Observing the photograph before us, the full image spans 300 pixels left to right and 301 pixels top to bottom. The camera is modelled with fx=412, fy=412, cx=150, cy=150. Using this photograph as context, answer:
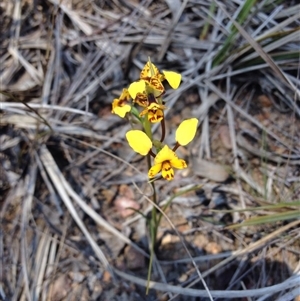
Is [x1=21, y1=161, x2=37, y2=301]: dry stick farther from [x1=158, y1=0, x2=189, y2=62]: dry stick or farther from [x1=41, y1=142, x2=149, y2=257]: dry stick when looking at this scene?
[x1=158, y1=0, x2=189, y2=62]: dry stick

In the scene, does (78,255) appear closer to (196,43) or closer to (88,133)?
(88,133)

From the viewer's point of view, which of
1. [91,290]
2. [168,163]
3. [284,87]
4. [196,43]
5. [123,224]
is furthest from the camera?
[196,43]

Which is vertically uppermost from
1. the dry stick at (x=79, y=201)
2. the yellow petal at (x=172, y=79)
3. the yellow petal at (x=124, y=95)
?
the yellow petal at (x=172, y=79)

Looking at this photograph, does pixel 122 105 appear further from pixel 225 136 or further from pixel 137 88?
pixel 225 136

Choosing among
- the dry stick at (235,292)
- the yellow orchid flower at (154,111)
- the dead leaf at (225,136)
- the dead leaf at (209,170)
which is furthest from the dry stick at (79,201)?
the yellow orchid flower at (154,111)

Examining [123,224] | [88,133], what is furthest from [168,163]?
[88,133]

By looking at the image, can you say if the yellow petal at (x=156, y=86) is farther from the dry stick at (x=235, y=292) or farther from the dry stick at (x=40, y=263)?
the dry stick at (x=40, y=263)

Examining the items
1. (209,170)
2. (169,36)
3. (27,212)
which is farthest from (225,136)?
(27,212)
